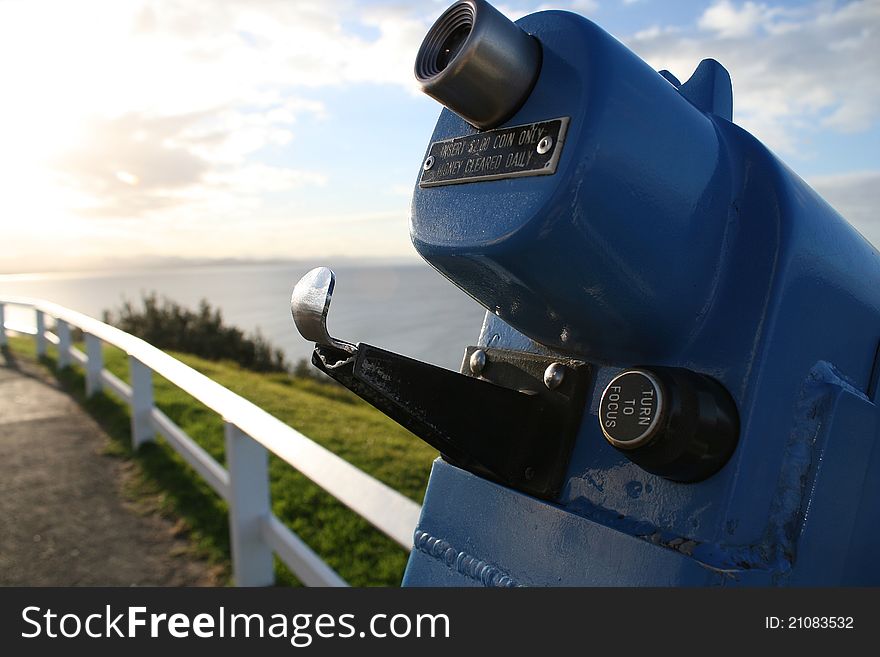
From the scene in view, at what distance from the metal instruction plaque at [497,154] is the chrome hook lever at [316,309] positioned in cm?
20

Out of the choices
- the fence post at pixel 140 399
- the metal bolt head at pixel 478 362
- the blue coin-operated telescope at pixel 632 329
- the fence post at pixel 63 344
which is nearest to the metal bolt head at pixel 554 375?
the blue coin-operated telescope at pixel 632 329

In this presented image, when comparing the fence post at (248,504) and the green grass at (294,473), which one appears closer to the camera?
the fence post at (248,504)

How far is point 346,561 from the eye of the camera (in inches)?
155

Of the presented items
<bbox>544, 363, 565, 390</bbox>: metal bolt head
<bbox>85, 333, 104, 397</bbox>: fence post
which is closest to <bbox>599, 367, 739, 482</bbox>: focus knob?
<bbox>544, 363, 565, 390</bbox>: metal bolt head

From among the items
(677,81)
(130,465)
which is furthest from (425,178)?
(130,465)

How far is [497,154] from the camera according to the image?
0.97 metres

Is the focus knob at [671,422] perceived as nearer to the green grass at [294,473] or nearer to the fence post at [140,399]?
the green grass at [294,473]

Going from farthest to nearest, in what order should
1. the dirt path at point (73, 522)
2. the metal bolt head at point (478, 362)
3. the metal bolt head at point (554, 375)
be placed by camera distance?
the dirt path at point (73, 522) < the metal bolt head at point (478, 362) < the metal bolt head at point (554, 375)

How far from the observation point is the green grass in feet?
13.3

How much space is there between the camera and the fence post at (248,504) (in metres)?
3.62

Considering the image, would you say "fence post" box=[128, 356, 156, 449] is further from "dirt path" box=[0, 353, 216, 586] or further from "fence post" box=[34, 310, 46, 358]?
"fence post" box=[34, 310, 46, 358]

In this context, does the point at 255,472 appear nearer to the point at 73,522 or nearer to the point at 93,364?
the point at 73,522

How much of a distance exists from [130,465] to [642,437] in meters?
5.48

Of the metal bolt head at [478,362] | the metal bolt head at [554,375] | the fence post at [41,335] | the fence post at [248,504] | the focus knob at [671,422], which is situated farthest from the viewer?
the fence post at [41,335]
